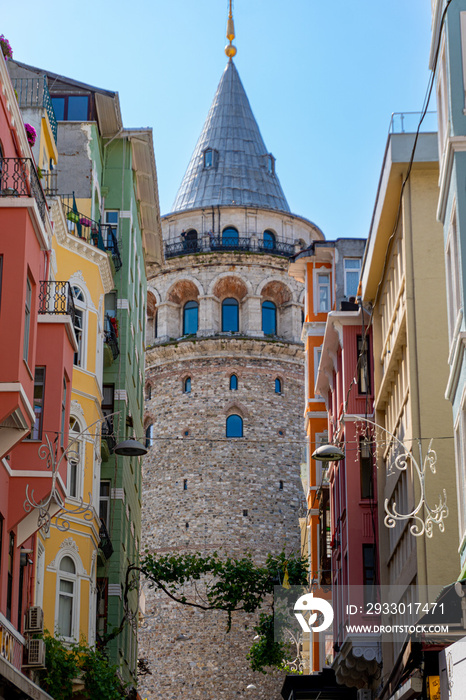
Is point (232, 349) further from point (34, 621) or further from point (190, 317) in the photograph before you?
point (34, 621)

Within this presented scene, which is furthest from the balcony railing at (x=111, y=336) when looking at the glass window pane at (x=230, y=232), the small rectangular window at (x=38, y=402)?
the glass window pane at (x=230, y=232)

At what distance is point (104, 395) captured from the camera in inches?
1489

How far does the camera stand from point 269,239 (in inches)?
2633

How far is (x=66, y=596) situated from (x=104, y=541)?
4.73 meters

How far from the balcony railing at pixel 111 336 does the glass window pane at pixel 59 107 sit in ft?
19.7

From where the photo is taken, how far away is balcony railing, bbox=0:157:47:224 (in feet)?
65.8

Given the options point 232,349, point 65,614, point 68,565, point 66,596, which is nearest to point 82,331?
point 68,565

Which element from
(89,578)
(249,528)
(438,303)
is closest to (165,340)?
(249,528)

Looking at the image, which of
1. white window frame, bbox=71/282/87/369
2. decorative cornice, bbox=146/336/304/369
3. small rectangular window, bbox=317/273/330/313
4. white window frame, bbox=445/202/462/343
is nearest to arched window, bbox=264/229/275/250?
decorative cornice, bbox=146/336/304/369

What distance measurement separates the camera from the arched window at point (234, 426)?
62.2 m

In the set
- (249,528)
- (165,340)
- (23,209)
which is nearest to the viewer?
(23,209)

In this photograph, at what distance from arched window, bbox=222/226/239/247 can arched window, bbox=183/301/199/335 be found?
3371 mm

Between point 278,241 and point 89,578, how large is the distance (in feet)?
126

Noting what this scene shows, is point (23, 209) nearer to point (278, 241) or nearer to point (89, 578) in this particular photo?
point (89, 578)
